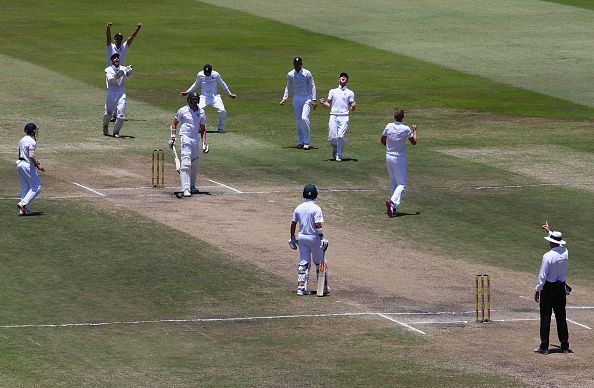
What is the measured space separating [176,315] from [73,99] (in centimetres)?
2579

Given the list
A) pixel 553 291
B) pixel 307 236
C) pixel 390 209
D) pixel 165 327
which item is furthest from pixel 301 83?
pixel 553 291

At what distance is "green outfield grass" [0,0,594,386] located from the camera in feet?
76.6

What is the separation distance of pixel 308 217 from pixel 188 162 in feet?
28.1

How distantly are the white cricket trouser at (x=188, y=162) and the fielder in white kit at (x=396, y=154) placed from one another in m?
4.34

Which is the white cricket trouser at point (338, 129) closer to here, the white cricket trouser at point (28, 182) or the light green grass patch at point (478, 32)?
the white cricket trouser at point (28, 182)

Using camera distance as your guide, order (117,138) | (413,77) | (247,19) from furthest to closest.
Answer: (247,19), (413,77), (117,138)

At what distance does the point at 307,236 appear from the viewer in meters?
27.2

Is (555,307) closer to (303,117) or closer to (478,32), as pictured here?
(303,117)

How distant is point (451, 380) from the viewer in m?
22.2

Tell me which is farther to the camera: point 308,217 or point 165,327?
point 308,217

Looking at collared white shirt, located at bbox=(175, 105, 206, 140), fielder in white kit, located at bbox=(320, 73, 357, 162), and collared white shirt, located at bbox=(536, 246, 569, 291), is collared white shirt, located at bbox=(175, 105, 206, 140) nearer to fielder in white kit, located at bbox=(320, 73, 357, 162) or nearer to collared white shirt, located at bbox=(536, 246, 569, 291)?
fielder in white kit, located at bbox=(320, 73, 357, 162)

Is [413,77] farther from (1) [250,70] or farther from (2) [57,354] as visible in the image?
(2) [57,354]

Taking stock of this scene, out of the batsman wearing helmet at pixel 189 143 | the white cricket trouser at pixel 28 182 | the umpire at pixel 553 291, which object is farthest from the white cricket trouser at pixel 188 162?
the umpire at pixel 553 291

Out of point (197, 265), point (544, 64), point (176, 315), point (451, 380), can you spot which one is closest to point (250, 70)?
point (544, 64)
